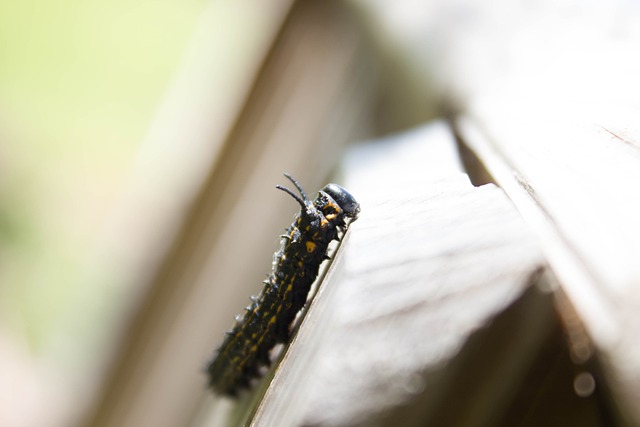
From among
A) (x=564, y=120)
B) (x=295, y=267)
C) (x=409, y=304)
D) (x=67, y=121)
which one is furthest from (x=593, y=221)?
(x=67, y=121)

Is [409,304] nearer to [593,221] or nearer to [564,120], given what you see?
[593,221]

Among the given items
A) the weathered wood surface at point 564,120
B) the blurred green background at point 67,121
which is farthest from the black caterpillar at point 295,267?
the blurred green background at point 67,121

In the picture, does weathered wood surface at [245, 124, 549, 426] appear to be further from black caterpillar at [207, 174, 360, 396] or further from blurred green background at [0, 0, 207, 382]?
blurred green background at [0, 0, 207, 382]

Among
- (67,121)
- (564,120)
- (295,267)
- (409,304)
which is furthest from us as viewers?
(67,121)

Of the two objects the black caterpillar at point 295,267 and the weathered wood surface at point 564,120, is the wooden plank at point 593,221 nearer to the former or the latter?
the weathered wood surface at point 564,120

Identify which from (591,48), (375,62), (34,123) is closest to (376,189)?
(591,48)

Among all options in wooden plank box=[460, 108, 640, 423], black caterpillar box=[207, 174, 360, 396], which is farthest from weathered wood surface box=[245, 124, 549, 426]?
black caterpillar box=[207, 174, 360, 396]
